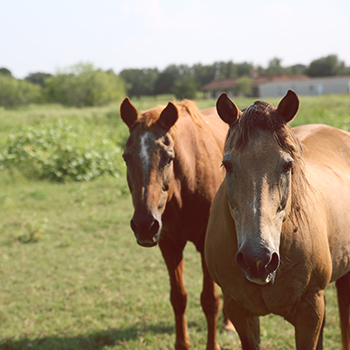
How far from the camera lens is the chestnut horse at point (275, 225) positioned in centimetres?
145

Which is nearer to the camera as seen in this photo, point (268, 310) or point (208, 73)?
point (268, 310)

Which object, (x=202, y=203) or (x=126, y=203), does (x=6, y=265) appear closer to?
(x=126, y=203)

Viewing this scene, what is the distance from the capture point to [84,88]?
49562 millimetres

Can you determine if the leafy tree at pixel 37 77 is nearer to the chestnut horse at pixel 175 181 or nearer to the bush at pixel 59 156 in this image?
the bush at pixel 59 156

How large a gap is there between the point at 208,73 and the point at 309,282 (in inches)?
2911

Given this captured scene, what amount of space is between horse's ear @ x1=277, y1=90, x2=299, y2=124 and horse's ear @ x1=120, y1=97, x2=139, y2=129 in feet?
4.17

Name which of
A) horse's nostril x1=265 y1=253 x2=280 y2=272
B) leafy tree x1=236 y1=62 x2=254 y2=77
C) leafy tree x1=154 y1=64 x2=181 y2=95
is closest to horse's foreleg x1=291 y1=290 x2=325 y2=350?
horse's nostril x1=265 y1=253 x2=280 y2=272

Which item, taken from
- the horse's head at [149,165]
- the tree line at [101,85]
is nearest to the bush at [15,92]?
the tree line at [101,85]

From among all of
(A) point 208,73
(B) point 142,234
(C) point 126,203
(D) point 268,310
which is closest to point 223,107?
(B) point 142,234

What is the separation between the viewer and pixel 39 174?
389 inches

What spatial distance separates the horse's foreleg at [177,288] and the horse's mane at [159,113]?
1.13 metres

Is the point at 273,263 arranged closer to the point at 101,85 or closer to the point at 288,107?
the point at 288,107

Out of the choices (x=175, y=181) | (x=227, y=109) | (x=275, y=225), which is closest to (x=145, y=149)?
(x=175, y=181)

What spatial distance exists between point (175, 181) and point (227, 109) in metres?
1.09
